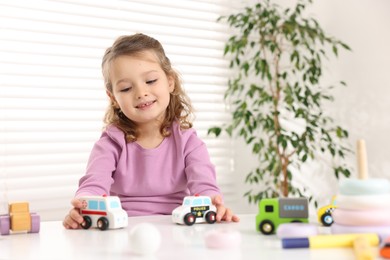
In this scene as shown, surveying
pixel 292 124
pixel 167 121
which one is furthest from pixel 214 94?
pixel 167 121

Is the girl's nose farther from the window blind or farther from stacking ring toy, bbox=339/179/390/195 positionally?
the window blind

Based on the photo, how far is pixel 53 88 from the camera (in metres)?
2.45

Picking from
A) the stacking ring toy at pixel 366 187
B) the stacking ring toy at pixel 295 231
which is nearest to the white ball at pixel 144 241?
the stacking ring toy at pixel 295 231

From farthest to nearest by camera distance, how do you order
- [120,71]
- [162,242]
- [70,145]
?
[70,145] → [120,71] → [162,242]

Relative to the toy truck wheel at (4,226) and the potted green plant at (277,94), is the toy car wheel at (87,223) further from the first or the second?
the potted green plant at (277,94)

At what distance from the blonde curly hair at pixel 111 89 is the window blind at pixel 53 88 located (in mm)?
729

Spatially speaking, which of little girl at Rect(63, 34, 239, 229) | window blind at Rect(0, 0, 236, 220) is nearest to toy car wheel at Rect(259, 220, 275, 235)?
little girl at Rect(63, 34, 239, 229)

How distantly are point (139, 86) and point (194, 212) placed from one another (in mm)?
530

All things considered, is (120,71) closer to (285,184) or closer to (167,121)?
(167,121)

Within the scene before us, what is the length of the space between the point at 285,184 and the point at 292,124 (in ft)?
1.67

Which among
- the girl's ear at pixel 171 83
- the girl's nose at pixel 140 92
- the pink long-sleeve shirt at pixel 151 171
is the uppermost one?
the girl's ear at pixel 171 83

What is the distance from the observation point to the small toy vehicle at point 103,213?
3.48ft

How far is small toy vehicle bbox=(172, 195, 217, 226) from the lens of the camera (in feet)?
3.63

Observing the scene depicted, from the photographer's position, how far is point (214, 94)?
10.0 feet
